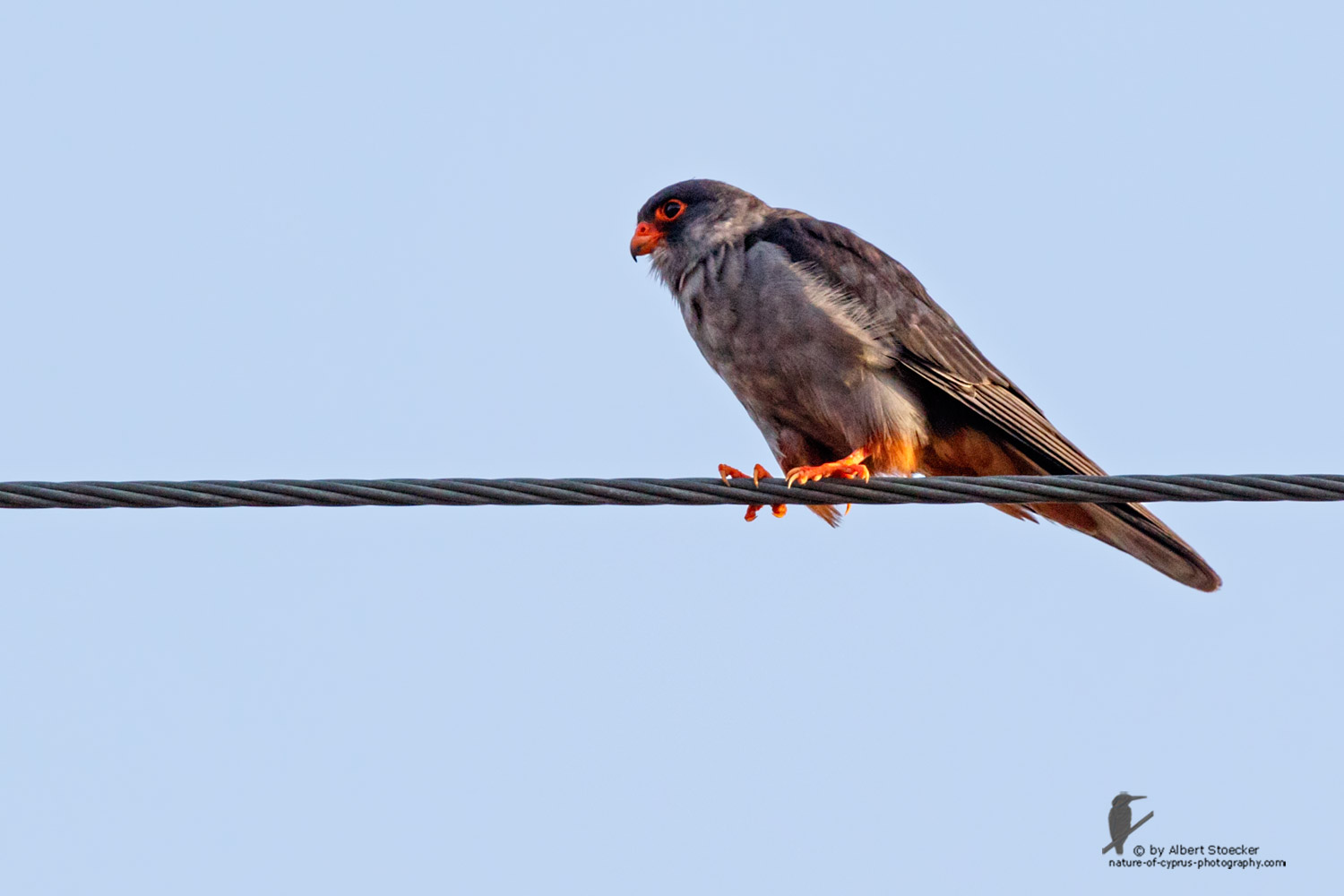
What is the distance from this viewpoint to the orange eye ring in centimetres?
668

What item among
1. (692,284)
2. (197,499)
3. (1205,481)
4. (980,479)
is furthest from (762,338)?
(197,499)

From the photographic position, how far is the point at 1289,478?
3834mm

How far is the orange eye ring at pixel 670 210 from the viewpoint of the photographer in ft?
21.9

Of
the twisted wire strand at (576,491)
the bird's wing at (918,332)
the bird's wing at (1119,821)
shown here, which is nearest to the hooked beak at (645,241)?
the bird's wing at (918,332)

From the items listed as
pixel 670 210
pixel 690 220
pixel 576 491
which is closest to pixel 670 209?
pixel 670 210

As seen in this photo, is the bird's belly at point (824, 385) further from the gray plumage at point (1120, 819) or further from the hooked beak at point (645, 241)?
the gray plumage at point (1120, 819)

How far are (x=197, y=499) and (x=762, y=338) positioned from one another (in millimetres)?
2812

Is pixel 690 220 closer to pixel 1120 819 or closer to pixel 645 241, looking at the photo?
pixel 645 241

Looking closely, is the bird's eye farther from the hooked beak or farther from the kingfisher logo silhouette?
the kingfisher logo silhouette

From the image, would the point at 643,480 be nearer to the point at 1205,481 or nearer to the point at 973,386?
the point at 1205,481

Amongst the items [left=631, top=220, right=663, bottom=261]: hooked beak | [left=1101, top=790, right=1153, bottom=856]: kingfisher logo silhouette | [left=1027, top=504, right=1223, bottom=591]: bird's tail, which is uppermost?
[left=631, top=220, right=663, bottom=261]: hooked beak

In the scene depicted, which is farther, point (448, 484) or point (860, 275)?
point (860, 275)

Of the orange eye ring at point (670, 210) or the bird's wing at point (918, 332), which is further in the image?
the orange eye ring at point (670, 210)

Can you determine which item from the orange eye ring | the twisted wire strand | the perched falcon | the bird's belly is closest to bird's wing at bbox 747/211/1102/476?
the perched falcon
